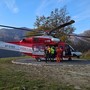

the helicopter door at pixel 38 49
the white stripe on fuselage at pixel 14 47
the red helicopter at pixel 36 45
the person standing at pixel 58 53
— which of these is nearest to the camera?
the person standing at pixel 58 53

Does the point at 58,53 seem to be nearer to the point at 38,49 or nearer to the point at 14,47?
the point at 38,49

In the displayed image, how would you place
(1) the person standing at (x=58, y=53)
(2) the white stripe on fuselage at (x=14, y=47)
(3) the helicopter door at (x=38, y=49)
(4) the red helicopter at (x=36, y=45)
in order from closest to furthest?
(1) the person standing at (x=58, y=53) < (4) the red helicopter at (x=36, y=45) < (3) the helicopter door at (x=38, y=49) < (2) the white stripe on fuselage at (x=14, y=47)

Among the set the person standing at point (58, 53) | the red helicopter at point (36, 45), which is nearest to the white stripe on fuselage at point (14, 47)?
the red helicopter at point (36, 45)

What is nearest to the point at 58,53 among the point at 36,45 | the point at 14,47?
the point at 36,45

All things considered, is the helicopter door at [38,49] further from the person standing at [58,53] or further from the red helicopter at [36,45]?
the person standing at [58,53]

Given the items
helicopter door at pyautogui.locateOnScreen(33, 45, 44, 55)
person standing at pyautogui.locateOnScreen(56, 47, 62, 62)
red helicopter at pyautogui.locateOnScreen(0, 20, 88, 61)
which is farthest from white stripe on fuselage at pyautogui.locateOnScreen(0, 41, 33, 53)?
person standing at pyautogui.locateOnScreen(56, 47, 62, 62)

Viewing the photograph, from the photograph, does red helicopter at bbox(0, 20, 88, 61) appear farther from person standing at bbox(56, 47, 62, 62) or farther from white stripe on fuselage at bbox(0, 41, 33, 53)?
person standing at bbox(56, 47, 62, 62)

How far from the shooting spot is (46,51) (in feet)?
94.0

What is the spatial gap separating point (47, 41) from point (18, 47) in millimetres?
3491

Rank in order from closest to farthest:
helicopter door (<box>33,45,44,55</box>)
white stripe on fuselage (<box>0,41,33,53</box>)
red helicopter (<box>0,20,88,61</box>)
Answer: red helicopter (<box>0,20,88,61</box>)
helicopter door (<box>33,45,44,55</box>)
white stripe on fuselage (<box>0,41,33,53</box>)

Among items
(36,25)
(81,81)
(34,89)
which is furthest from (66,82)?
(36,25)

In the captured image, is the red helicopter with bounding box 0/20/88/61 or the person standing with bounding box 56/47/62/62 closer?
the person standing with bounding box 56/47/62/62

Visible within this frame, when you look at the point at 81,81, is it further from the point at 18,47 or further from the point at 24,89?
the point at 18,47

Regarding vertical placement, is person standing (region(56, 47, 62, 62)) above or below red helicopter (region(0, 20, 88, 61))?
below
